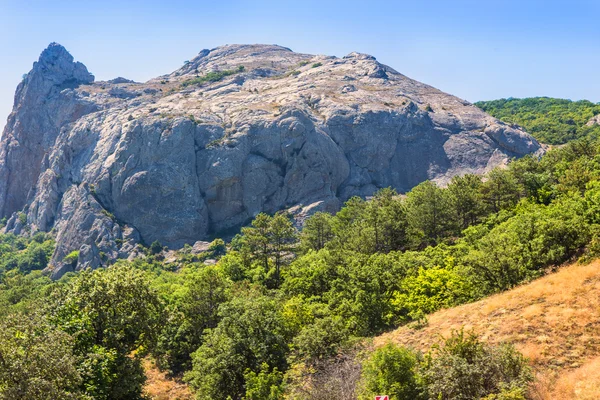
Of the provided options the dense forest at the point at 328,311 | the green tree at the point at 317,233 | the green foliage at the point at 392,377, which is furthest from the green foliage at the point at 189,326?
the green tree at the point at 317,233

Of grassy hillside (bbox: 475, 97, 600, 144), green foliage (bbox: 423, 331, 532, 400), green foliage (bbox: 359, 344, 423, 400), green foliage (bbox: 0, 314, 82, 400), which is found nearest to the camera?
green foliage (bbox: 423, 331, 532, 400)

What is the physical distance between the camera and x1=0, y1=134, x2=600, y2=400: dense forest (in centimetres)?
1706

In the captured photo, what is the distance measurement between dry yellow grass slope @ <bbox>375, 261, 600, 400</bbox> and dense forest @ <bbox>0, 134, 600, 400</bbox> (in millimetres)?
1633

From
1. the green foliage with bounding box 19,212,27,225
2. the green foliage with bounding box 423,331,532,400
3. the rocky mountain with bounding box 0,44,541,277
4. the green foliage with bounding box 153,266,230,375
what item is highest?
the rocky mountain with bounding box 0,44,541,277

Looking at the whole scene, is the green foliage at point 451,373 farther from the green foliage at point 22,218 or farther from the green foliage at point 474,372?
the green foliage at point 22,218

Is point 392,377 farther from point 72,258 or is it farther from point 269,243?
point 72,258

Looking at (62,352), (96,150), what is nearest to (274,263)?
(62,352)

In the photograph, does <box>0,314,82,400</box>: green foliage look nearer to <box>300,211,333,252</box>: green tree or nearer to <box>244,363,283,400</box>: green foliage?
<box>244,363,283,400</box>: green foliage

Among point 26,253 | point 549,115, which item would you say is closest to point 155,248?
point 26,253

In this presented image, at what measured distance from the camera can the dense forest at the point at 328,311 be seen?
17.1 metres

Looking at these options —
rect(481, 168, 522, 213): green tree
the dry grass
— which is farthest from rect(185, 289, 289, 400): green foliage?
rect(481, 168, 522, 213): green tree

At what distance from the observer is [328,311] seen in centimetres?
3106

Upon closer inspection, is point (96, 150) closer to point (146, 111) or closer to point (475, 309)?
point (146, 111)

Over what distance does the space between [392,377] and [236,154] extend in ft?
320
